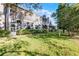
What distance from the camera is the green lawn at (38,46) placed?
1.56 metres

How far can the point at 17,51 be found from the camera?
5.11 feet

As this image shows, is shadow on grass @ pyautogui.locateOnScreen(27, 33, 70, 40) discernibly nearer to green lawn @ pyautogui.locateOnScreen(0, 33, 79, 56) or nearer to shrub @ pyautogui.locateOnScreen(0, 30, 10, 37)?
green lawn @ pyautogui.locateOnScreen(0, 33, 79, 56)

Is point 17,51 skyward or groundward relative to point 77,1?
groundward

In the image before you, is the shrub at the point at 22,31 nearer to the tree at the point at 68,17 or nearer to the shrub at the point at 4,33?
the shrub at the point at 4,33

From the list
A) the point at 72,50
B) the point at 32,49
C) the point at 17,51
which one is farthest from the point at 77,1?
the point at 17,51

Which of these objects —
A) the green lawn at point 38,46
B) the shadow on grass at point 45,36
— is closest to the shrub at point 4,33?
the green lawn at point 38,46

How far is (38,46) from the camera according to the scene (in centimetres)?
157

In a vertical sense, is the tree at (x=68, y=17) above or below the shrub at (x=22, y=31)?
above

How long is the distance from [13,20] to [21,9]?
0.38 feet

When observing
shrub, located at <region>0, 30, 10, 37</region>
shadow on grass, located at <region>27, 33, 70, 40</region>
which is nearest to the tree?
shadow on grass, located at <region>27, 33, 70, 40</region>

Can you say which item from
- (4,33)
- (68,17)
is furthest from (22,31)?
(68,17)

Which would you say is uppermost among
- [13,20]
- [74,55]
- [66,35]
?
[13,20]

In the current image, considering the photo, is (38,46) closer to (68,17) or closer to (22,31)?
(22,31)

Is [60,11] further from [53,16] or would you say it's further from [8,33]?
[8,33]
